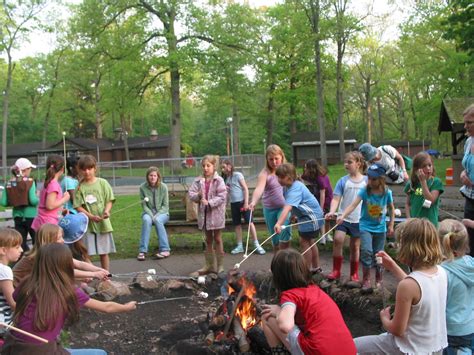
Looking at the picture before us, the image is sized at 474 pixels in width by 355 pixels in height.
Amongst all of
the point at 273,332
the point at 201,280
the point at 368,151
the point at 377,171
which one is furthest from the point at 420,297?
the point at 201,280

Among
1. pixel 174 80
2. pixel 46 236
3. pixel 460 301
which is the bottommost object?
pixel 460 301

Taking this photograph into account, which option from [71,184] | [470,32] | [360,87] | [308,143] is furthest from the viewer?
[360,87]

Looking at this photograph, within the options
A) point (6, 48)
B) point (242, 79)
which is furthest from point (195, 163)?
point (6, 48)

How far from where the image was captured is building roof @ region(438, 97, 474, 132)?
21.5 metres

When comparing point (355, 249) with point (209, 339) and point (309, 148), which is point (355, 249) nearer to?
point (209, 339)

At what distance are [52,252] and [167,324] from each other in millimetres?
2662

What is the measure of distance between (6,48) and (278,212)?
3608 centimetres

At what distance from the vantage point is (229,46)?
31219 millimetres

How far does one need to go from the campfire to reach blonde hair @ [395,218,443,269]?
172cm

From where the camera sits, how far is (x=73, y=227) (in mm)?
6227

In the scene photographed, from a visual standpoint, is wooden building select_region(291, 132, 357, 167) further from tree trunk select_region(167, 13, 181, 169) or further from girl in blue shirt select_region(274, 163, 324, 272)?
girl in blue shirt select_region(274, 163, 324, 272)

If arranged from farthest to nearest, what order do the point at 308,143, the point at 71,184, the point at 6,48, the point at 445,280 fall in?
the point at 308,143 < the point at 6,48 < the point at 71,184 < the point at 445,280

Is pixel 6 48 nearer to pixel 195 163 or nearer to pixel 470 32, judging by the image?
pixel 195 163

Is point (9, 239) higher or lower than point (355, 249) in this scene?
higher
